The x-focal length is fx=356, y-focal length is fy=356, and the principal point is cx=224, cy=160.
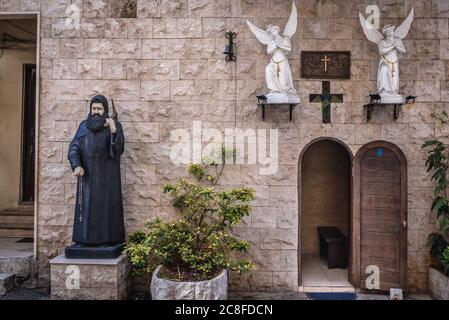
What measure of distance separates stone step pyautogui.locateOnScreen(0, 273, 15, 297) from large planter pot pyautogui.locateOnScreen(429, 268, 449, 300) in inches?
247

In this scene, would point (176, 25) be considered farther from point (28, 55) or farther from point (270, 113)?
point (28, 55)

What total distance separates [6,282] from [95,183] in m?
2.04

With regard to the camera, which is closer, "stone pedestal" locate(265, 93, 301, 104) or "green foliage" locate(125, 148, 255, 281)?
"green foliage" locate(125, 148, 255, 281)

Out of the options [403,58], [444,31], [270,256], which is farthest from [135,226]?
[444,31]

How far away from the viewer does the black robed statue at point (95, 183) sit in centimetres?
497

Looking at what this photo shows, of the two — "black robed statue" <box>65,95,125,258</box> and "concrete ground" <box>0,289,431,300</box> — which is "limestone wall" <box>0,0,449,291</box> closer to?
"concrete ground" <box>0,289,431,300</box>

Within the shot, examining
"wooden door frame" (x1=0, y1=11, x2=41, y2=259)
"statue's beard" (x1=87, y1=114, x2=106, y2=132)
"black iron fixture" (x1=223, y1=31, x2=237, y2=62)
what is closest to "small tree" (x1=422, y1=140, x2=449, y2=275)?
"black iron fixture" (x1=223, y1=31, x2=237, y2=62)

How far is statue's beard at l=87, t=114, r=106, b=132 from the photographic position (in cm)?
499

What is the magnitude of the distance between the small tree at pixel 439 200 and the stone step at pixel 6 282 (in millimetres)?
6249

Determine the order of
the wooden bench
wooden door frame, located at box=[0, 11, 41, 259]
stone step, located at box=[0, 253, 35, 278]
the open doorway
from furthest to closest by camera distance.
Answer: the open doorway
the wooden bench
wooden door frame, located at box=[0, 11, 41, 259]
stone step, located at box=[0, 253, 35, 278]

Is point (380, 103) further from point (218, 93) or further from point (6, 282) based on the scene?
point (6, 282)

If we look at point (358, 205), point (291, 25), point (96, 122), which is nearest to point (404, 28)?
point (291, 25)

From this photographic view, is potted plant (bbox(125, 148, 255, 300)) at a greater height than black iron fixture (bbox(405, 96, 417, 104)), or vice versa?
black iron fixture (bbox(405, 96, 417, 104))

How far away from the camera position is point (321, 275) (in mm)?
6043
